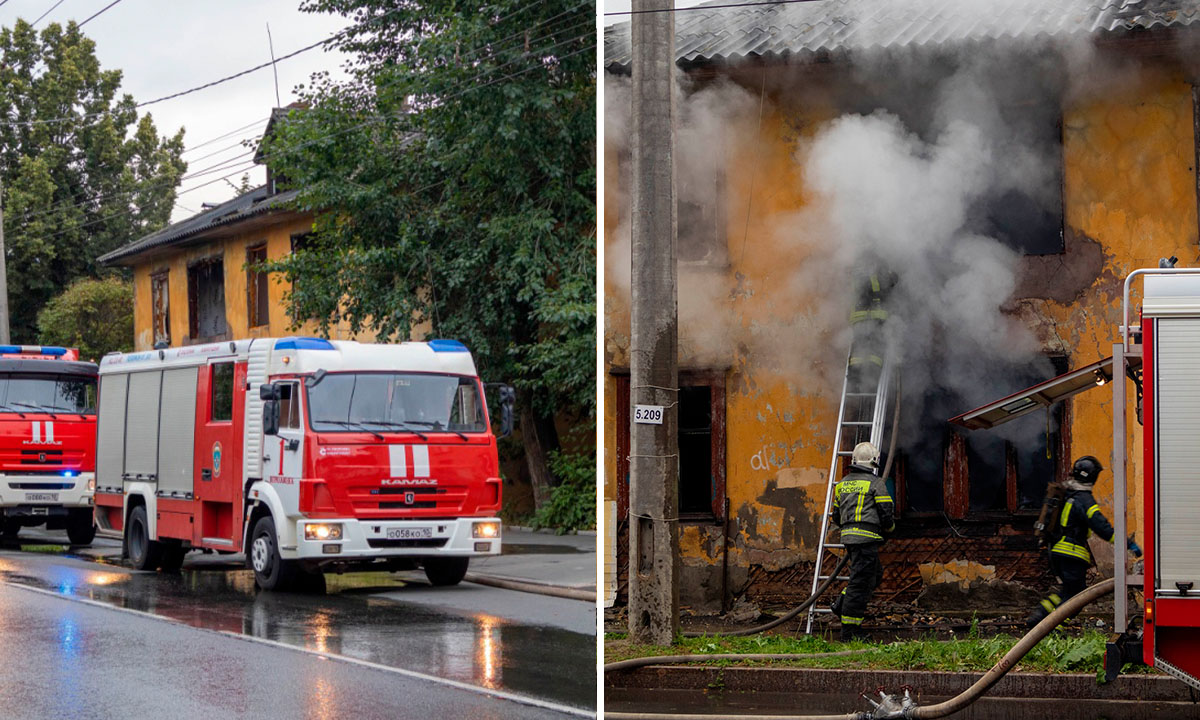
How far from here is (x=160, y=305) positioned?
66.7 feet

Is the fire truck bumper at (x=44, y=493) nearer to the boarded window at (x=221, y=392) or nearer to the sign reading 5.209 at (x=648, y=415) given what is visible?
the boarded window at (x=221, y=392)

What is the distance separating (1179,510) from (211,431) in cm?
998

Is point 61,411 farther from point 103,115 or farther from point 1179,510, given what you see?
point 1179,510

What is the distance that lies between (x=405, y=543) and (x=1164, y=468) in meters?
7.99

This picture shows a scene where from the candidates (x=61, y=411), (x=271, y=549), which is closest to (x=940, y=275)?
(x=271, y=549)

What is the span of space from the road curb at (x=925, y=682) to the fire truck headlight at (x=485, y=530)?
7.01 meters

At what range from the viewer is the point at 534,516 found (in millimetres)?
14820

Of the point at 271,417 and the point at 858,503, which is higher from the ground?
the point at 271,417

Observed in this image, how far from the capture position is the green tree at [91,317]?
1545 centimetres

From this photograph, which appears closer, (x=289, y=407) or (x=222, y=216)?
(x=289, y=407)

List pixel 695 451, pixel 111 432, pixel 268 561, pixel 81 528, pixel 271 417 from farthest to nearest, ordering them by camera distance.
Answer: pixel 81 528 → pixel 111 432 → pixel 268 561 → pixel 271 417 → pixel 695 451

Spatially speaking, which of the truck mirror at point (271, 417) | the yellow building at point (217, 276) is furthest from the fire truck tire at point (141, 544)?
the yellow building at point (217, 276)

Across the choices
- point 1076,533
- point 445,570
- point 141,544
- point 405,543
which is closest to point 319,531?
point 405,543

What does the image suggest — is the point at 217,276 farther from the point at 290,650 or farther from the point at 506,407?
the point at 290,650
